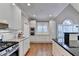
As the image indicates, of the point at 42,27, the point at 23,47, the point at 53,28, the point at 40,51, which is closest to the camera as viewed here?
the point at 23,47

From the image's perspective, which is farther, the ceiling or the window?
the window

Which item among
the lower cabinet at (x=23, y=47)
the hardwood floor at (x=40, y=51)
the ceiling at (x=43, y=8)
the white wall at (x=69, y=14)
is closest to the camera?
the lower cabinet at (x=23, y=47)

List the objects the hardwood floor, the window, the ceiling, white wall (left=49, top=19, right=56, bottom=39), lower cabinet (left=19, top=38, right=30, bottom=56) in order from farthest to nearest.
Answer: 1. the window
2. white wall (left=49, top=19, right=56, bottom=39)
3. the hardwood floor
4. the ceiling
5. lower cabinet (left=19, top=38, right=30, bottom=56)

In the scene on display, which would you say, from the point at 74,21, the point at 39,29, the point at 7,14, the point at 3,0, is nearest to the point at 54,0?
the point at 3,0

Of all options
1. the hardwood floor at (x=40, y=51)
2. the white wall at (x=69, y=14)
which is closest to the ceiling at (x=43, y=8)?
the hardwood floor at (x=40, y=51)

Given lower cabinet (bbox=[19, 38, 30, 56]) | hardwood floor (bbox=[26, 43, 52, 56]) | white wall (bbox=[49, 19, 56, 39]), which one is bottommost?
hardwood floor (bbox=[26, 43, 52, 56])

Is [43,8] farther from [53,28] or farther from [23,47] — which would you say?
[53,28]

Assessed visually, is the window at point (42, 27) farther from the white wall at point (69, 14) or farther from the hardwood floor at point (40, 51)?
the hardwood floor at point (40, 51)

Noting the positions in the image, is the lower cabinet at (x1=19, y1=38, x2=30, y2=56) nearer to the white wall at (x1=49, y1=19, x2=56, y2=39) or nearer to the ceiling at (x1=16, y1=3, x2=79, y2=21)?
the ceiling at (x1=16, y1=3, x2=79, y2=21)

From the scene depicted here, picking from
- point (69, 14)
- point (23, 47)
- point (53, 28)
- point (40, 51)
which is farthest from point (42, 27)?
point (23, 47)

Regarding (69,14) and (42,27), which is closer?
(69,14)

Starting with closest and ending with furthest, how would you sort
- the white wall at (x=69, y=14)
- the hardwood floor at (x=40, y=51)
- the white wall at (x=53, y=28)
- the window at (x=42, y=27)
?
1. the hardwood floor at (x=40, y=51)
2. the white wall at (x=69, y=14)
3. the white wall at (x=53, y=28)
4. the window at (x=42, y=27)

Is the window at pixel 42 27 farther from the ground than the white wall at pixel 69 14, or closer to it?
closer to it

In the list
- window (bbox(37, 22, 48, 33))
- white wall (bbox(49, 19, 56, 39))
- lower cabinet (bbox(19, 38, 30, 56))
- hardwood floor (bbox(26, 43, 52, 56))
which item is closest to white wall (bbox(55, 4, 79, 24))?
white wall (bbox(49, 19, 56, 39))
